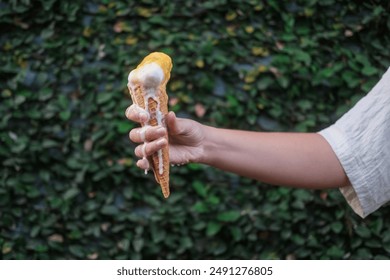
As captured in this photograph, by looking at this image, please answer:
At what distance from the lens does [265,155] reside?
1.65 m

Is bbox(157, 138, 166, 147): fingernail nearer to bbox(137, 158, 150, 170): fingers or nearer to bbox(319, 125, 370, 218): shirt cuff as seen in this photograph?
bbox(137, 158, 150, 170): fingers

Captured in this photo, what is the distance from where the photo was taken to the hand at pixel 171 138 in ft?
4.79

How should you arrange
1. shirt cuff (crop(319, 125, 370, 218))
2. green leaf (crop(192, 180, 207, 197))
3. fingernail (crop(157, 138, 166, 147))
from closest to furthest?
fingernail (crop(157, 138, 166, 147)), shirt cuff (crop(319, 125, 370, 218)), green leaf (crop(192, 180, 207, 197))

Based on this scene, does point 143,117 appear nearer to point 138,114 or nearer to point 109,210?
point 138,114

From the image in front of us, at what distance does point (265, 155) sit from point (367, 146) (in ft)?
0.87

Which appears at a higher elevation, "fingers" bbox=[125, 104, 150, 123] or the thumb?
"fingers" bbox=[125, 104, 150, 123]

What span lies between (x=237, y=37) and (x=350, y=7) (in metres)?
0.59

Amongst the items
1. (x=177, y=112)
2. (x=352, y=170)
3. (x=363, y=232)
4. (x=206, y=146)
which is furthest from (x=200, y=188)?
(x=352, y=170)

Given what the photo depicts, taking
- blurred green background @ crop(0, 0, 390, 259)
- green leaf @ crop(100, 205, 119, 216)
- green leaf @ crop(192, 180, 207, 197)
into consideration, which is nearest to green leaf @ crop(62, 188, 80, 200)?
blurred green background @ crop(0, 0, 390, 259)

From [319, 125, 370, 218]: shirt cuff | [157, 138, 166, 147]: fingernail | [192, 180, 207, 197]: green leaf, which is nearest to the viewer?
[157, 138, 166, 147]: fingernail

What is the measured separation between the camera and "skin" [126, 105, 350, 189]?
5.35ft

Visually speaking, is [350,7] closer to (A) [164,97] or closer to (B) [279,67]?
(B) [279,67]

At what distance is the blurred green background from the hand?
4.36ft

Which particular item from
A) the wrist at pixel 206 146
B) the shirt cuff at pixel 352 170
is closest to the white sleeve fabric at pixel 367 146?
the shirt cuff at pixel 352 170
